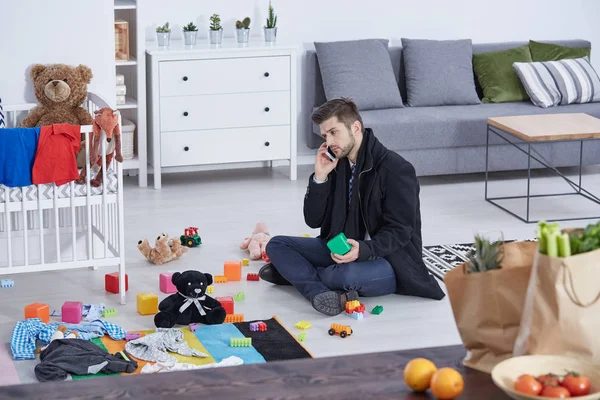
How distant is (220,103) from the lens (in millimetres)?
5652

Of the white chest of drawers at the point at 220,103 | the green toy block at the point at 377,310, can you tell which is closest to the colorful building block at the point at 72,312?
the green toy block at the point at 377,310

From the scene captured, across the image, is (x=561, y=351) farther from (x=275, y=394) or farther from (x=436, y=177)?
(x=436, y=177)

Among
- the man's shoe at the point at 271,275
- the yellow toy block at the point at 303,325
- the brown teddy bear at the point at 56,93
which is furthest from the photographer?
the brown teddy bear at the point at 56,93

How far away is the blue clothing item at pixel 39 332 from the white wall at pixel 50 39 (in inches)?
48.1

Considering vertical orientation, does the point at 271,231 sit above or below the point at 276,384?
below

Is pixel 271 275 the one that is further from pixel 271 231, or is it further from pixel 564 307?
pixel 564 307

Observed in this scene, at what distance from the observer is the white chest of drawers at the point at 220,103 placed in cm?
555

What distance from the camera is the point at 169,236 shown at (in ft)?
15.3

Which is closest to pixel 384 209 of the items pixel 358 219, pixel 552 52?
pixel 358 219

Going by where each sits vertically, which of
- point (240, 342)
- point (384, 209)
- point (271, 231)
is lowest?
point (240, 342)

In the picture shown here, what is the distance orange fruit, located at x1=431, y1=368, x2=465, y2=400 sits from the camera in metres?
1.47

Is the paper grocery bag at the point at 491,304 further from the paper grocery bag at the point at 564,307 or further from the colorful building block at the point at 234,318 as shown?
the colorful building block at the point at 234,318

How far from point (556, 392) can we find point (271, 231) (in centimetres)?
340

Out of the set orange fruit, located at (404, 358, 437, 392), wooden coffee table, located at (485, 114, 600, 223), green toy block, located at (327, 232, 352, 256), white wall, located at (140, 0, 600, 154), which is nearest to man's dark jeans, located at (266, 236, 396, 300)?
green toy block, located at (327, 232, 352, 256)
